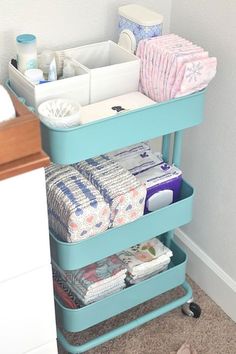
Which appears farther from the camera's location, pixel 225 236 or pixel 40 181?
pixel 225 236

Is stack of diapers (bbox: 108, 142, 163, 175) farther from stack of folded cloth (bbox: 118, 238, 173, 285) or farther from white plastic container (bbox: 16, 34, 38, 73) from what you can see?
white plastic container (bbox: 16, 34, 38, 73)

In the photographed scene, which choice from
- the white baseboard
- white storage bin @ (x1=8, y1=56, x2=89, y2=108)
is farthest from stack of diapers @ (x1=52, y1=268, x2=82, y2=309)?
white storage bin @ (x1=8, y1=56, x2=89, y2=108)

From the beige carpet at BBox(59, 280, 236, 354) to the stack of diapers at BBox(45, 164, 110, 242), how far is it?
1.42 feet

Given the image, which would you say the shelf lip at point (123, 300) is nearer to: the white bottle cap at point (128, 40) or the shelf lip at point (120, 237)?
the shelf lip at point (120, 237)

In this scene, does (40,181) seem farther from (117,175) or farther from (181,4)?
(181,4)

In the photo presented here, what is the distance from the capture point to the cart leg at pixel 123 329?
1481 mm

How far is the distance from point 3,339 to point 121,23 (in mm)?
800

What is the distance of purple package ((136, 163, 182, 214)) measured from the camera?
4.67 feet

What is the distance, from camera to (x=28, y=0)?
1.29 meters

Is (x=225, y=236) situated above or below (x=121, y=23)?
below

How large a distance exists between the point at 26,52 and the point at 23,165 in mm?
359

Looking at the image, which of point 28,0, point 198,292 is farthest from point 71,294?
point 28,0

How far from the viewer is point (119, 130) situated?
122 cm

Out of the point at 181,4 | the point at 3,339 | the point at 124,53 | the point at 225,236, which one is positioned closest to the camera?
the point at 3,339
